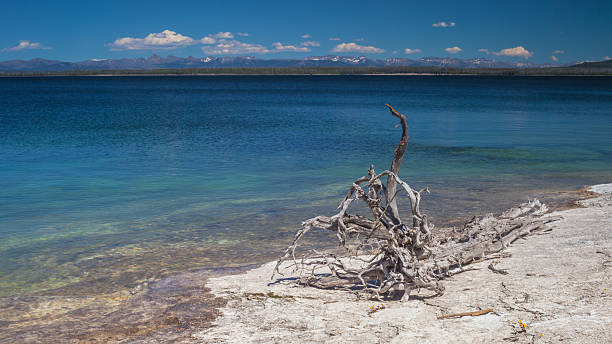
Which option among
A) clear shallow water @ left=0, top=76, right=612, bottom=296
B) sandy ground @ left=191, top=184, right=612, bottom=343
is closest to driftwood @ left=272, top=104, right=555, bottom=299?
sandy ground @ left=191, top=184, right=612, bottom=343

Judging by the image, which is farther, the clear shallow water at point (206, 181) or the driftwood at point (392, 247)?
the clear shallow water at point (206, 181)

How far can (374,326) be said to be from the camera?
5.44 m

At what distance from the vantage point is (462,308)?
573 cm

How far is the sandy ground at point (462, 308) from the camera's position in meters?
5.08

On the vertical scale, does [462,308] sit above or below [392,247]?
below

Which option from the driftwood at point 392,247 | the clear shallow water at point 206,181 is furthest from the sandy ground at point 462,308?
the clear shallow water at point 206,181

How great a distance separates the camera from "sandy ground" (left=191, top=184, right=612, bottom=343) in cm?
508

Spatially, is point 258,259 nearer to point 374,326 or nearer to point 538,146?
point 374,326

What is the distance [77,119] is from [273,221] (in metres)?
33.4

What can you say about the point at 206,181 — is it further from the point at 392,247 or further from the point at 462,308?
the point at 462,308

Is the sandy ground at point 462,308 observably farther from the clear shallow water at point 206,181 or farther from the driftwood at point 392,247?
the clear shallow water at point 206,181

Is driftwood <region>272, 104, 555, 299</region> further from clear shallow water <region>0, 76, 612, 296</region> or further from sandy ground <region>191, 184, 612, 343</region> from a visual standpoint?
clear shallow water <region>0, 76, 612, 296</region>

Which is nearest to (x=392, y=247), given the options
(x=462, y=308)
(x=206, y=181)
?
(x=462, y=308)

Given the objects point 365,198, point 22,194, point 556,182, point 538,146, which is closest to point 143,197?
point 22,194
